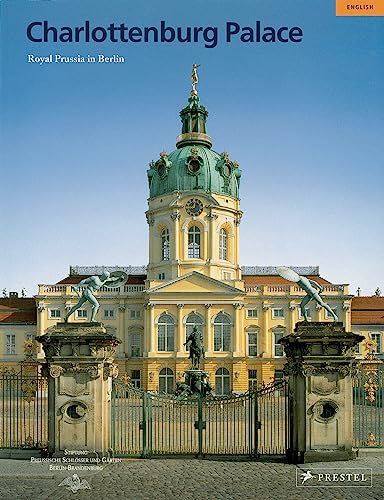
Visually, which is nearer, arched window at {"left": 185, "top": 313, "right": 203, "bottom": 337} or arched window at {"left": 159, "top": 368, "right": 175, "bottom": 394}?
arched window at {"left": 159, "top": 368, "right": 175, "bottom": 394}

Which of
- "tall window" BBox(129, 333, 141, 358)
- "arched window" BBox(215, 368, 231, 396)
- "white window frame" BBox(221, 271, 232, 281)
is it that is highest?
"white window frame" BBox(221, 271, 232, 281)

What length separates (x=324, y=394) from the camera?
15.0 m

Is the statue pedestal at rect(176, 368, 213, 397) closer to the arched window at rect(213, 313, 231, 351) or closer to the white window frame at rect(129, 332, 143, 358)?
the arched window at rect(213, 313, 231, 351)

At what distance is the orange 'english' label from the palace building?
45621 millimetres

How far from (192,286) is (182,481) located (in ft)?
149

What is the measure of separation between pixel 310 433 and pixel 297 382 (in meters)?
1.05

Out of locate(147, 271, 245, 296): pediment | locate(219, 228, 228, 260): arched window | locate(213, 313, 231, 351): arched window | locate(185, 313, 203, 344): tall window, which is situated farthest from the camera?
locate(219, 228, 228, 260): arched window

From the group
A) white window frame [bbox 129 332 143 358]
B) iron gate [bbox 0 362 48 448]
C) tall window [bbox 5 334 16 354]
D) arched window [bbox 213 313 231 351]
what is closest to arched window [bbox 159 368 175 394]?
white window frame [bbox 129 332 143 358]

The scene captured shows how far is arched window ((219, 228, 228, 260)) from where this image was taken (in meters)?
61.8

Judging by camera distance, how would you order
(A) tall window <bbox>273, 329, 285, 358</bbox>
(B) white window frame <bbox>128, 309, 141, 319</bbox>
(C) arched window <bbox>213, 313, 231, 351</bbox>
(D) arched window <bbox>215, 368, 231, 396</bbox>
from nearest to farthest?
(D) arched window <bbox>215, 368, 231, 396</bbox>
(C) arched window <bbox>213, 313, 231, 351</bbox>
(A) tall window <bbox>273, 329, 285, 358</bbox>
(B) white window frame <bbox>128, 309, 141, 319</bbox>

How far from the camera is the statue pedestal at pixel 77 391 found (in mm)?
Answer: 15016

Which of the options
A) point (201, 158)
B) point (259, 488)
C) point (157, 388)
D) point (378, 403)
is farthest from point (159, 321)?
point (259, 488)

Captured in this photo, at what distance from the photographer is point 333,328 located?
50.3 ft

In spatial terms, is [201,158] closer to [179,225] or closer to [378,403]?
[179,225]
